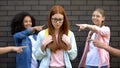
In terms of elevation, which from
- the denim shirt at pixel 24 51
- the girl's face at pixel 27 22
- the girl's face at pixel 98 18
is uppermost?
the girl's face at pixel 98 18

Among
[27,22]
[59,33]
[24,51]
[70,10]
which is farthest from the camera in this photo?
[70,10]

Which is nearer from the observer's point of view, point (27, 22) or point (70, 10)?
point (27, 22)

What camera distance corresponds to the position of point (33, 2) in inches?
248

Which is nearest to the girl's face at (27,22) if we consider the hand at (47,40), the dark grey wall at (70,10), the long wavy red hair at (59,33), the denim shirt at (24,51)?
the denim shirt at (24,51)

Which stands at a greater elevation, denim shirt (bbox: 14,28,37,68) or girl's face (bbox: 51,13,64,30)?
girl's face (bbox: 51,13,64,30)

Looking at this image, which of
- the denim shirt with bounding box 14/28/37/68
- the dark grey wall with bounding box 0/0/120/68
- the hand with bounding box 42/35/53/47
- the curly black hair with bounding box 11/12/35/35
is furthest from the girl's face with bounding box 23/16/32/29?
the hand with bounding box 42/35/53/47

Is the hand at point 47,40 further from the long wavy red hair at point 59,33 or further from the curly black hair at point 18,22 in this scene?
the curly black hair at point 18,22

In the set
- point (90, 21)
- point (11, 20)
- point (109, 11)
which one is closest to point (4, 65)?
point (11, 20)

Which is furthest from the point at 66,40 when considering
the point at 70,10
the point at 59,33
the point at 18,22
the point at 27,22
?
the point at 70,10

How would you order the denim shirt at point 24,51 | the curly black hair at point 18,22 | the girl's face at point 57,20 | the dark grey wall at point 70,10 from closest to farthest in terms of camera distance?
the girl's face at point 57,20 < the denim shirt at point 24,51 < the curly black hair at point 18,22 < the dark grey wall at point 70,10

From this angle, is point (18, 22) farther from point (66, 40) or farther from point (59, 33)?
point (66, 40)

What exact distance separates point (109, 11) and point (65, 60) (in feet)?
6.63

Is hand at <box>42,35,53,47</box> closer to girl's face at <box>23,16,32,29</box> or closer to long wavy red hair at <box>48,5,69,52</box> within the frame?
long wavy red hair at <box>48,5,69,52</box>

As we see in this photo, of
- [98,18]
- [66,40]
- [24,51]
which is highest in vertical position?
[98,18]
